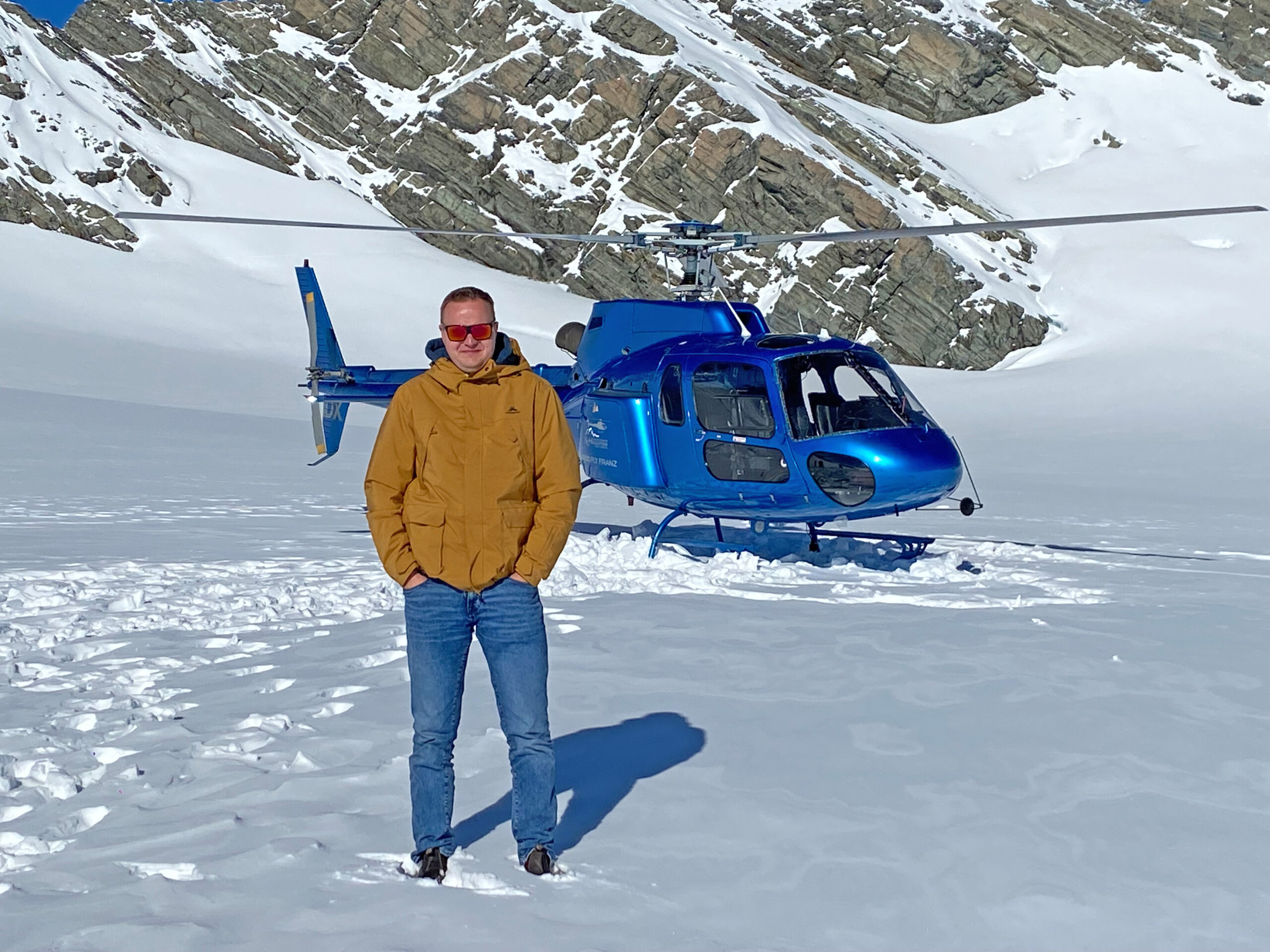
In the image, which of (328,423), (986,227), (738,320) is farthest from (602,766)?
(328,423)

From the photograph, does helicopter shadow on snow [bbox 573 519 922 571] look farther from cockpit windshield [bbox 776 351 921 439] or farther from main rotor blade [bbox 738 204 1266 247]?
main rotor blade [bbox 738 204 1266 247]

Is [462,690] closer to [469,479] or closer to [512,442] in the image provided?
[469,479]

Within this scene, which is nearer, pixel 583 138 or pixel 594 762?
pixel 594 762

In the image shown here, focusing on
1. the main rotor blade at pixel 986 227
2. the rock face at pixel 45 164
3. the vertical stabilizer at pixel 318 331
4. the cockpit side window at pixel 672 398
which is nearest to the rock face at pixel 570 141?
the rock face at pixel 45 164

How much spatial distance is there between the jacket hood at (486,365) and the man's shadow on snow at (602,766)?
4.97 ft

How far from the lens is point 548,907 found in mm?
3244

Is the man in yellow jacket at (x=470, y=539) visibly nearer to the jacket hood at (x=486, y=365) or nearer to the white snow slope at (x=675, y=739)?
the jacket hood at (x=486, y=365)

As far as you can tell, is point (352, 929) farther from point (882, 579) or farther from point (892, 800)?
point (882, 579)

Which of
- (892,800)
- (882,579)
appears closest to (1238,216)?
(882,579)

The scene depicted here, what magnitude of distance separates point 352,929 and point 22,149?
50.6m

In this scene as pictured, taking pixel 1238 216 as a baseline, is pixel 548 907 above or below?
below

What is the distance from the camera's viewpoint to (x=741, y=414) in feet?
31.1

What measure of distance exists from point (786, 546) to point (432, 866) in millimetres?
7454

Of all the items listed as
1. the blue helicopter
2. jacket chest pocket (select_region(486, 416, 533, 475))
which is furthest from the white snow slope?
jacket chest pocket (select_region(486, 416, 533, 475))
